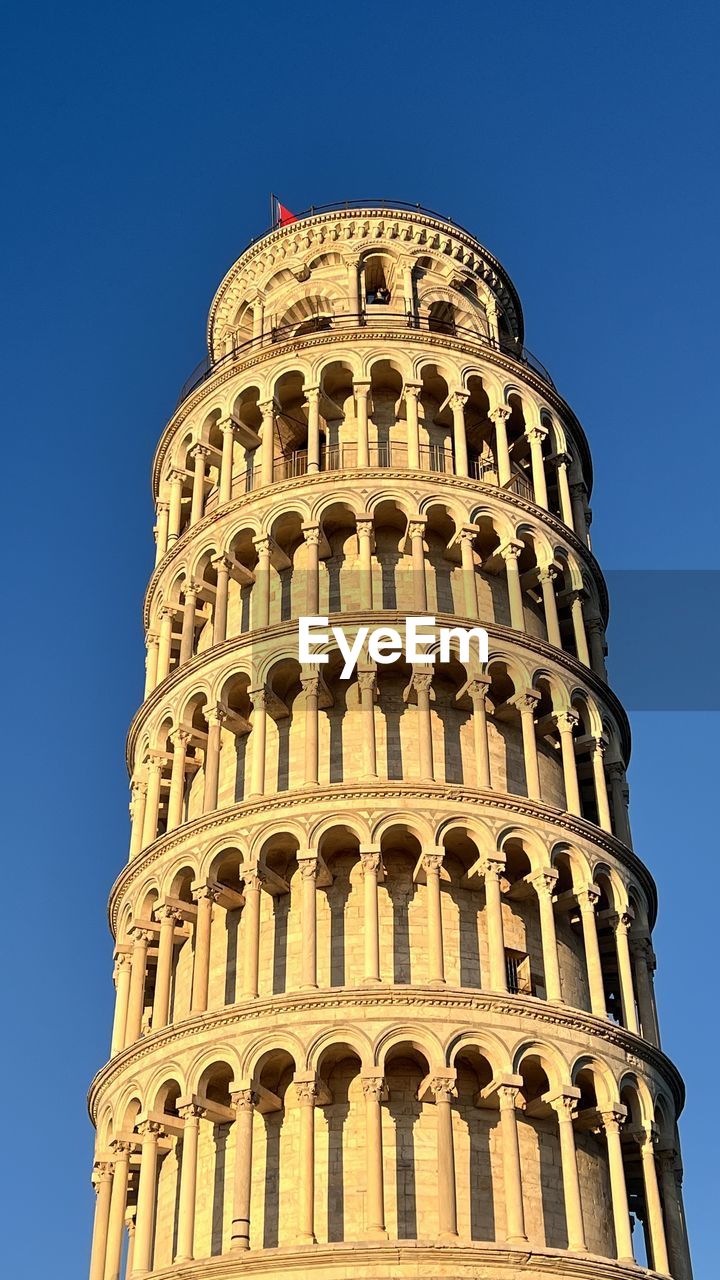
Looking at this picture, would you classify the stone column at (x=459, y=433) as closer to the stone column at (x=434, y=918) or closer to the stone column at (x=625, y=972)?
the stone column at (x=434, y=918)

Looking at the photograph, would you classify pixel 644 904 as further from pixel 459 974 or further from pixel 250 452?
pixel 250 452

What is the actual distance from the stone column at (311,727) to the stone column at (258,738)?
968 mm

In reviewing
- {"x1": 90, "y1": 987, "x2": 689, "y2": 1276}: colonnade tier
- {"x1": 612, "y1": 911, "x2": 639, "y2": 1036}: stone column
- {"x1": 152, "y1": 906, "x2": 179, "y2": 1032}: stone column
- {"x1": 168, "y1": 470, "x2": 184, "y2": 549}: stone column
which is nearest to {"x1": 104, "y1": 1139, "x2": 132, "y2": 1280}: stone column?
{"x1": 90, "y1": 987, "x2": 689, "y2": 1276}: colonnade tier

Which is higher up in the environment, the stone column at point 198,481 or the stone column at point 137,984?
the stone column at point 198,481

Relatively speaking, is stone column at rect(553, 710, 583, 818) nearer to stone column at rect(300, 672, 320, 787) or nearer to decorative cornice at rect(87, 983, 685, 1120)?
decorative cornice at rect(87, 983, 685, 1120)

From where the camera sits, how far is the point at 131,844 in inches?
1495

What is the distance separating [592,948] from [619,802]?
5.24 metres

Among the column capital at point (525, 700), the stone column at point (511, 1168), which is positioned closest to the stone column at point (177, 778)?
the column capital at point (525, 700)

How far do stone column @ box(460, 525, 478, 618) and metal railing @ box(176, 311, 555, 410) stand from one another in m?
6.41

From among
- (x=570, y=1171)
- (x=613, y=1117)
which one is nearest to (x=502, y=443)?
(x=613, y=1117)

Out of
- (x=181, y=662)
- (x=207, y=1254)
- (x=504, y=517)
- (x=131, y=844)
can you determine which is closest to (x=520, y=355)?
(x=504, y=517)

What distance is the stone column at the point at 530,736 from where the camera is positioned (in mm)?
34531

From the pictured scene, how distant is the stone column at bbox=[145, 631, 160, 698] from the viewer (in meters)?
40.2

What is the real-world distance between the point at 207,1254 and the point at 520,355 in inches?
1008
